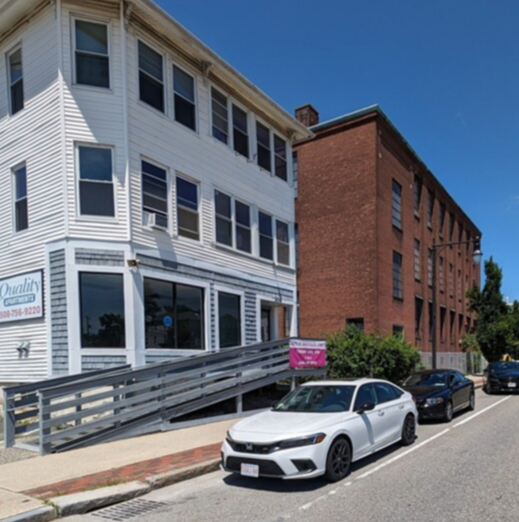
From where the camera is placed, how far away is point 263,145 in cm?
1766

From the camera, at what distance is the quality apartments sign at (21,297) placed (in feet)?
38.6

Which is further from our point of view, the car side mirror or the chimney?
the chimney

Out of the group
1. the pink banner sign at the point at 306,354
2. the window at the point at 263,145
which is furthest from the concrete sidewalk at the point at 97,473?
the window at the point at 263,145

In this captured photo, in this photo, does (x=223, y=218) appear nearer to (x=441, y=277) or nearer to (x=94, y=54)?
(x=94, y=54)

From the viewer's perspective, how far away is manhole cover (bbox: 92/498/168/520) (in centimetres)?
588

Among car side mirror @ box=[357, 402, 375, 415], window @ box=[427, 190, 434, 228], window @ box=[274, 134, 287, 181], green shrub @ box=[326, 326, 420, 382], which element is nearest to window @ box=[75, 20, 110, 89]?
window @ box=[274, 134, 287, 181]

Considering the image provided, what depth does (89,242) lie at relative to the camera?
37.4 ft

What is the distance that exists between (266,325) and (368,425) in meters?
10.1

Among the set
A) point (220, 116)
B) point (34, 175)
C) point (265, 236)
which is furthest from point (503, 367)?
point (34, 175)

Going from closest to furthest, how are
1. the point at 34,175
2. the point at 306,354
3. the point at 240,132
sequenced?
the point at 34,175 → the point at 306,354 → the point at 240,132

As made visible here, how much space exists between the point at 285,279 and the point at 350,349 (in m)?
3.34

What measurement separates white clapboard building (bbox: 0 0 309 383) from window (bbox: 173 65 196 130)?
42 mm

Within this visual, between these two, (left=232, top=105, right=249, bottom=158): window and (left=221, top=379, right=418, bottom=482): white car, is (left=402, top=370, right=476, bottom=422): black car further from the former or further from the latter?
(left=232, top=105, right=249, bottom=158): window

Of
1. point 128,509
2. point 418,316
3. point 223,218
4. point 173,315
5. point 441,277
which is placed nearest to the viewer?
point 128,509
